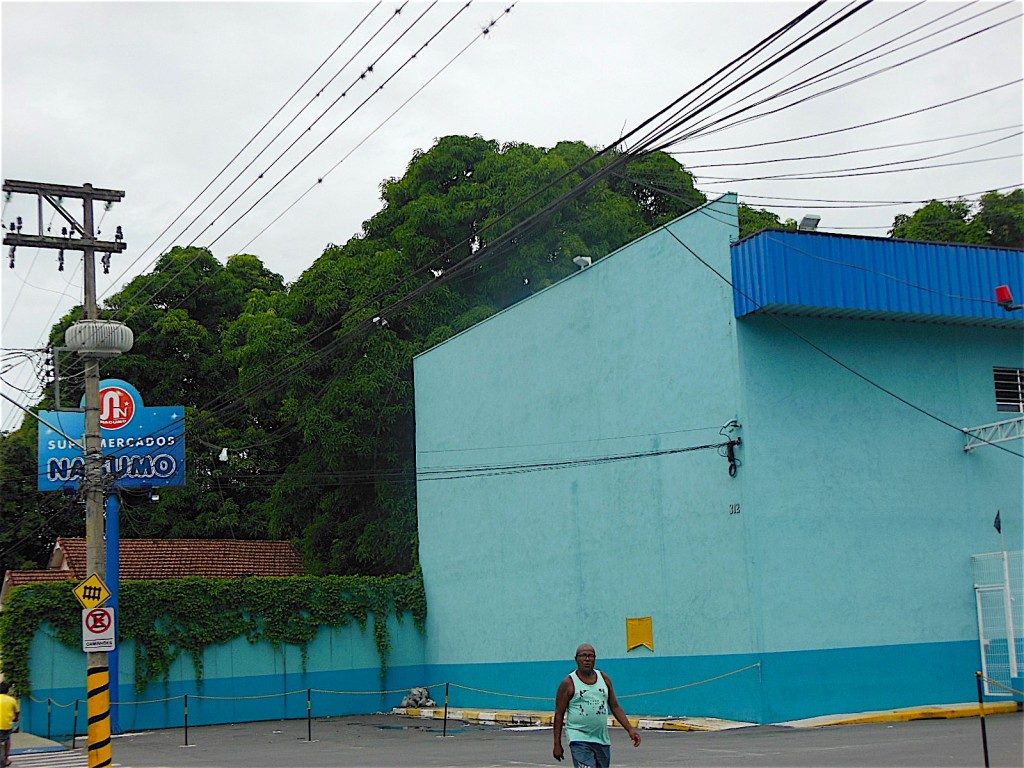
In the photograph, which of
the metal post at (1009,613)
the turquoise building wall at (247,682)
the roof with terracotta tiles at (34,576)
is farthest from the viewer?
the roof with terracotta tiles at (34,576)

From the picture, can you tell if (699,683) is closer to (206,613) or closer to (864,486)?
(864,486)

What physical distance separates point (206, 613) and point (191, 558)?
829cm

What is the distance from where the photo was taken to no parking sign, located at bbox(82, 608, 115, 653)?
773 inches

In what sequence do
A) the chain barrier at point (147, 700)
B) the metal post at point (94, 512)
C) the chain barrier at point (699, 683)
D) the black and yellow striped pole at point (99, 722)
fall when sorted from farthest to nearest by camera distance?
the chain barrier at point (147, 700), the chain barrier at point (699, 683), the metal post at point (94, 512), the black and yellow striped pole at point (99, 722)

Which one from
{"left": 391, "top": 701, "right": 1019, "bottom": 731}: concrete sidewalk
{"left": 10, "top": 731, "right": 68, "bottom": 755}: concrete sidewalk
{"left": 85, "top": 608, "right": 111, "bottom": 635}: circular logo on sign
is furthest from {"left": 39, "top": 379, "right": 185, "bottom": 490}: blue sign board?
{"left": 391, "top": 701, "right": 1019, "bottom": 731}: concrete sidewalk

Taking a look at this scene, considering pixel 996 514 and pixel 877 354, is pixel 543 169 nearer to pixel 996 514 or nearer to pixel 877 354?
pixel 877 354

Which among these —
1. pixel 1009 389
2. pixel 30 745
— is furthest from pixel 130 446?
pixel 1009 389

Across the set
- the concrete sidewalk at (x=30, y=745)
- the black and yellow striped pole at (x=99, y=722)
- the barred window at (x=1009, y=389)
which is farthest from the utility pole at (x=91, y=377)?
the barred window at (x=1009, y=389)

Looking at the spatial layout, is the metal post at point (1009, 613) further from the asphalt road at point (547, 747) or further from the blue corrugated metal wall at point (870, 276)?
the blue corrugated metal wall at point (870, 276)

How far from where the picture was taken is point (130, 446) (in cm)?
3706

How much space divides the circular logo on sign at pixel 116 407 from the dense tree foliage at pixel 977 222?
24793 millimetres

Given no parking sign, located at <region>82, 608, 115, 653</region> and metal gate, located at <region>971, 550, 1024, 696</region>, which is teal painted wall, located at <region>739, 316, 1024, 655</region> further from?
no parking sign, located at <region>82, 608, 115, 653</region>

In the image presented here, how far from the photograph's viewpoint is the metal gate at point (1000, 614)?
22.8 metres

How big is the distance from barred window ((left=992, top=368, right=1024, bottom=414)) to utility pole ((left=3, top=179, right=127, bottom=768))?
18263mm
